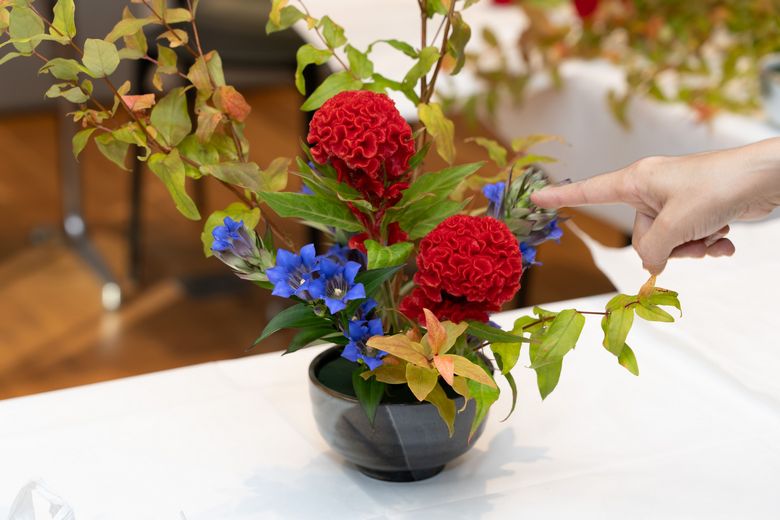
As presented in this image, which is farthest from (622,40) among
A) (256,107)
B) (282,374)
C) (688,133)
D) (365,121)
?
(256,107)

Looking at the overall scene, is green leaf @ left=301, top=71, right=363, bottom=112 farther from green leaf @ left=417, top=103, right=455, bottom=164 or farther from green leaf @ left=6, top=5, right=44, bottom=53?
green leaf @ left=6, top=5, right=44, bottom=53

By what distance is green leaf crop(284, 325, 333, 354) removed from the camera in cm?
73

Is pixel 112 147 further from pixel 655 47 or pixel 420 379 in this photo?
pixel 655 47

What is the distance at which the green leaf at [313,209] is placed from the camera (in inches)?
27.9

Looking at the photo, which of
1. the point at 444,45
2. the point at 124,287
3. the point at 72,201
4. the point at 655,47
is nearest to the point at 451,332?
the point at 444,45

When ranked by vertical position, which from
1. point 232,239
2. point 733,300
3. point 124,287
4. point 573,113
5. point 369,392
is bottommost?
point 124,287

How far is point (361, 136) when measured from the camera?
66 centimetres

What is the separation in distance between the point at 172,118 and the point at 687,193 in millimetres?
354

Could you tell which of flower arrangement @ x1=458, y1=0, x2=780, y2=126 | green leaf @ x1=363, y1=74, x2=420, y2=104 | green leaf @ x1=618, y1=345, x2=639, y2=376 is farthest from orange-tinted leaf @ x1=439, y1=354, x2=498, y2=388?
flower arrangement @ x1=458, y1=0, x2=780, y2=126

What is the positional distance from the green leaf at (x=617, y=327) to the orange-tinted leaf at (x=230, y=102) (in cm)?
29

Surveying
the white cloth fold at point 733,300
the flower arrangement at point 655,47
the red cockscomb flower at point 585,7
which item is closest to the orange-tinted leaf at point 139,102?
the white cloth fold at point 733,300

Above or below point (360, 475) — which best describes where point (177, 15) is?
above

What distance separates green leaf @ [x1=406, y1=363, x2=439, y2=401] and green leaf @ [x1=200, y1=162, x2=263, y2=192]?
0.53 feet

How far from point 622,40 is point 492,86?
0.30 m
